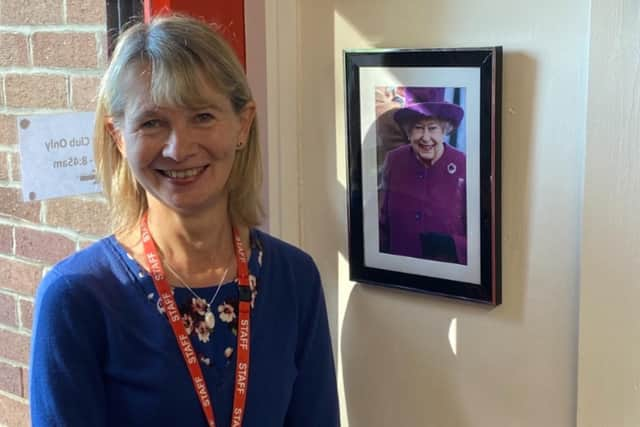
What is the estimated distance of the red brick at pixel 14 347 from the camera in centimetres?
190

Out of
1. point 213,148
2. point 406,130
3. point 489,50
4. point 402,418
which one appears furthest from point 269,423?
point 489,50

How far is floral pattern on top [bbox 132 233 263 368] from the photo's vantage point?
1.34 m

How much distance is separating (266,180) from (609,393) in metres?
0.72

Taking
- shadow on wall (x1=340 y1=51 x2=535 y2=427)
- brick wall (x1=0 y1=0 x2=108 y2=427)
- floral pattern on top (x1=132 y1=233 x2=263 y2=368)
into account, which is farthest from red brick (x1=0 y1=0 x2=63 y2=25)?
shadow on wall (x1=340 y1=51 x2=535 y2=427)

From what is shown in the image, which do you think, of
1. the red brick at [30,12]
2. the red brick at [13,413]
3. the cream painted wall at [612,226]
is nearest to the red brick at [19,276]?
the red brick at [13,413]

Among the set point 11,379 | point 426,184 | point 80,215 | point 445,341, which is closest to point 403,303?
point 445,341

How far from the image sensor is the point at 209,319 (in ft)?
4.47

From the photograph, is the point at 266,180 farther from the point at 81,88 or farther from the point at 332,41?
the point at 81,88

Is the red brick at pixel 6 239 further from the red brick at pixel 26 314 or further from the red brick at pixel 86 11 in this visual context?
the red brick at pixel 86 11

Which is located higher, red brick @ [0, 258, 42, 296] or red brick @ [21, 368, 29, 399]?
red brick @ [0, 258, 42, 296]

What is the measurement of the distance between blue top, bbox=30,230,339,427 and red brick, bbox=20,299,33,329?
0.59 meters

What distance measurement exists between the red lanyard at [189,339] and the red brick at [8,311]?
0.66m

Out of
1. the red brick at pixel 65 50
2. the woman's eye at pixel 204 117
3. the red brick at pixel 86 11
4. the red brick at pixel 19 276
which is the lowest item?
the red brick at pixel 19 276

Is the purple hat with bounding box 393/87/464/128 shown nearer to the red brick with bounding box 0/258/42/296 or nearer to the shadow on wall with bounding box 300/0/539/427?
the shadow on wall with bounding box 300/0/539/427
